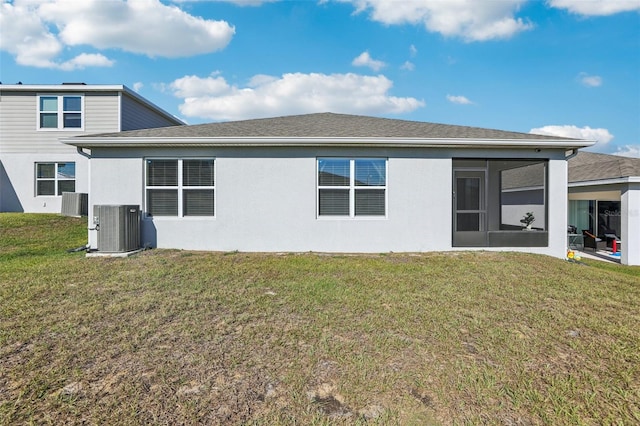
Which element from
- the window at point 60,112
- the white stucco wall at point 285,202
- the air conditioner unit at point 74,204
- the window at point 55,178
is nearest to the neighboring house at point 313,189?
the white stucco wall at point 285,202

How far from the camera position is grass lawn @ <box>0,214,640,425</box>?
7.65 ft

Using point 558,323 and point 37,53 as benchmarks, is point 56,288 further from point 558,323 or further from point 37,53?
point 37,53

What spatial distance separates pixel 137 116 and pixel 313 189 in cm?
1162

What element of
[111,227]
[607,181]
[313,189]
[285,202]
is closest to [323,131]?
[313,189]

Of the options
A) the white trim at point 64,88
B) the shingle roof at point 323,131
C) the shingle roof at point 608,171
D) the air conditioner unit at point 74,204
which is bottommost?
the air conditioner unit at point 74,204

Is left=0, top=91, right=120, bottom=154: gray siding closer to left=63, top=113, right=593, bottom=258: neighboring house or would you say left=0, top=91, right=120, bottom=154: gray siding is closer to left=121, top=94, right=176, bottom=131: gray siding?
left=121, top=94, right=176, bottom=131: gray siding

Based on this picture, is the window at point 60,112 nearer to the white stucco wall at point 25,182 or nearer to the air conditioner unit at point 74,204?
the white stucco wall at point 25,182

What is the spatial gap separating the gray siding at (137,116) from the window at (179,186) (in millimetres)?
7808

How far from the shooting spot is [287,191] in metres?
8.41

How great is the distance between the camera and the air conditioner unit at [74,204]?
1283cm

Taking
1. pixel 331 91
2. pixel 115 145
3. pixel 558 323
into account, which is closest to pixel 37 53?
pixel 115 145

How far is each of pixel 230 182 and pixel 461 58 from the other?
12.6m

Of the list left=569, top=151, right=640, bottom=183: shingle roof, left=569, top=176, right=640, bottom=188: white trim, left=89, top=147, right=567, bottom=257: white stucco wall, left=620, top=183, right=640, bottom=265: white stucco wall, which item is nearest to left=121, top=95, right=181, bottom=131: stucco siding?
left=89, top=147, right=567, bottom=257: white stucco wall

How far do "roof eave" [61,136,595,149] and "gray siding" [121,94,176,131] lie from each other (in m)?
7.41
